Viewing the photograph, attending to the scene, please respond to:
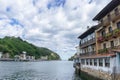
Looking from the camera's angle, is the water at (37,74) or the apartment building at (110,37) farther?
the water at (37,74)

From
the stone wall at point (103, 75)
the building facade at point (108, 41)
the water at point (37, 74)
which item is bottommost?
the water at point (37, 74)

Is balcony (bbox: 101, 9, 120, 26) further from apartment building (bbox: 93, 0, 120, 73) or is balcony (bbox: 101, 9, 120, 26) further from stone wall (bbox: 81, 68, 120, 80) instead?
stone wall (bbox: 81, 68, 120, 80)

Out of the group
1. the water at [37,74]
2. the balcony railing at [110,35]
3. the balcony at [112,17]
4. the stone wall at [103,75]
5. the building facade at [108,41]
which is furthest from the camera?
the water at [37,74]

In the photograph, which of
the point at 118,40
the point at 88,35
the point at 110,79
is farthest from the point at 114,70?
the point at 88,35

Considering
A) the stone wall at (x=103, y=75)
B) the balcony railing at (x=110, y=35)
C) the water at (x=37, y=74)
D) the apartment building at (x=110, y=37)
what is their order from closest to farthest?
the stone wall at (x=103, y=75)
the apartment building at (x=110, y=37)
the balcony railing at (x=110, y=35)
the water at (x=37, y=74)

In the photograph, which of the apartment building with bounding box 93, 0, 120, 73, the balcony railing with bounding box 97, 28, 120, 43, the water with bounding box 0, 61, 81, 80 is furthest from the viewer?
the water with bounding box 0, 61, 81, 80

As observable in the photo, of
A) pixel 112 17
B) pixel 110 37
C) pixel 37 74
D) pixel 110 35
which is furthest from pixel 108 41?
pixel 37 74

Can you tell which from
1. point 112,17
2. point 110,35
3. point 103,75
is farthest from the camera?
point 110,35

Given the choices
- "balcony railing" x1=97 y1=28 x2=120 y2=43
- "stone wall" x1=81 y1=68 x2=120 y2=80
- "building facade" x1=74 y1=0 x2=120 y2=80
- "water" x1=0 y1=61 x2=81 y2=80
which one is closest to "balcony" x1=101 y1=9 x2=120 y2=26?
"building facade" x1=74 y1=0 x2=120 y2=80

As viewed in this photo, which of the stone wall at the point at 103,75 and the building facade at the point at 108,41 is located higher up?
the building facade at the point at 108,41

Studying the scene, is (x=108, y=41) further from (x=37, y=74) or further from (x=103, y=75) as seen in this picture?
(x=37, y=74)

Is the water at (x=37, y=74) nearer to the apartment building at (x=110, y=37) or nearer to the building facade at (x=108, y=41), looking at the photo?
the building facade at (x=108, y=41)

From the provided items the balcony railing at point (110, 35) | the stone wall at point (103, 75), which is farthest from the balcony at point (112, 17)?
the stone wall at point (103, 75)

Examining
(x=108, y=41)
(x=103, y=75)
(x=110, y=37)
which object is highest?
(x=110, y=37)
